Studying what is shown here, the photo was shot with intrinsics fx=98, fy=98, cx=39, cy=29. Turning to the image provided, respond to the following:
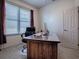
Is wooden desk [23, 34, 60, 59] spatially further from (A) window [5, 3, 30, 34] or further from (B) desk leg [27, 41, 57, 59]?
(A) window [5, 3, 30, 34]

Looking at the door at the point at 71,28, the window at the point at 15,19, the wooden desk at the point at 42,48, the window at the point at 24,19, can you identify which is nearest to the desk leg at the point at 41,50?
the wooden desk at the point at 42,48

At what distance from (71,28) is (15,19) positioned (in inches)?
123

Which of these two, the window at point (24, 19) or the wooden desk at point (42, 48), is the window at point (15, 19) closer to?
the window at point (24, 19)

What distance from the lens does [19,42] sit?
5688 millimetres

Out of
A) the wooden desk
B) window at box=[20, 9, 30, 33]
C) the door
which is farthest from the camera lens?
window at box=[20, 9, 30, 33]

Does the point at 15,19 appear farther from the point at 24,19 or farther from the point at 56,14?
the point at 56,14

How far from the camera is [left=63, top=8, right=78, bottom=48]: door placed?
4.99 m

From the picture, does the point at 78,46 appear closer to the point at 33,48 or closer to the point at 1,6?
the point at 33,48

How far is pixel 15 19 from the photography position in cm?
558

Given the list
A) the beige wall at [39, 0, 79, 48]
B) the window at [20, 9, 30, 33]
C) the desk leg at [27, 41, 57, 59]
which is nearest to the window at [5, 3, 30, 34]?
the window at [20, 9, 30, 33]

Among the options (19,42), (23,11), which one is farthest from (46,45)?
(23,11)

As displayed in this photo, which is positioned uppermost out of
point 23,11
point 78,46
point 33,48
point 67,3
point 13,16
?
point 67,3

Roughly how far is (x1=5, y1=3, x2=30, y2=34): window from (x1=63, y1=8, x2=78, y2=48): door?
2.59 metres

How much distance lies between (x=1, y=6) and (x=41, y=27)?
12.0 ft
